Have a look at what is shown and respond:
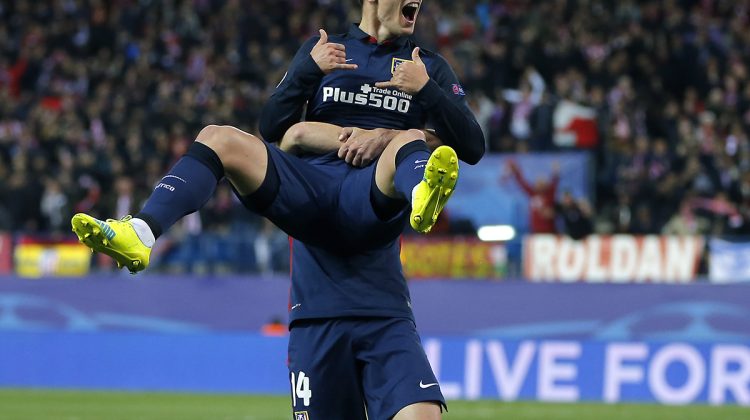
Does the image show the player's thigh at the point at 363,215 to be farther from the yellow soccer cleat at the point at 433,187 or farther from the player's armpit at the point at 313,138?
the yellow soccer cleat at the point at 433,187

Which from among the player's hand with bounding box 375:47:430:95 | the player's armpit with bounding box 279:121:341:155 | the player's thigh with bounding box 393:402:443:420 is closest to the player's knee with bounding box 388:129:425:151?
the player's hand with bounding box 375:47:430:95

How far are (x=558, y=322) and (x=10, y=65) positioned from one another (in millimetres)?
11514

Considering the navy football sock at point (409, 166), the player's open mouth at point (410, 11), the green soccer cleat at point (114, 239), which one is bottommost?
the green soccer cleat at point (114, 239)

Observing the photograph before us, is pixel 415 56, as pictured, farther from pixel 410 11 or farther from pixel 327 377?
pixel 327 377

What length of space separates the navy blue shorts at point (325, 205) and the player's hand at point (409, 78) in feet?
1.17

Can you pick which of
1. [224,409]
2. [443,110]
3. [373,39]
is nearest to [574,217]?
[224,409]

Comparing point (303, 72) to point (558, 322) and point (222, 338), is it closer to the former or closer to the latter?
point (222, 338)

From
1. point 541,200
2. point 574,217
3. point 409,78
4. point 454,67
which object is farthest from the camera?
point 454,67

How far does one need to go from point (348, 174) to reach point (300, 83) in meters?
0.48

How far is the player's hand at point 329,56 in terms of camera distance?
18.3 feet

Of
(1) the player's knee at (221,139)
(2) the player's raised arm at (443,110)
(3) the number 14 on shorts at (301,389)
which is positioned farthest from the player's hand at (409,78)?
(3) the number 14 on shorts at (301,389)

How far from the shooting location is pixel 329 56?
559cm

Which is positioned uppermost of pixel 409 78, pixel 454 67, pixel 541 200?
pixel 454 67

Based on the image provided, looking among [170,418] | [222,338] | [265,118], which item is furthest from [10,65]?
[265,118]
